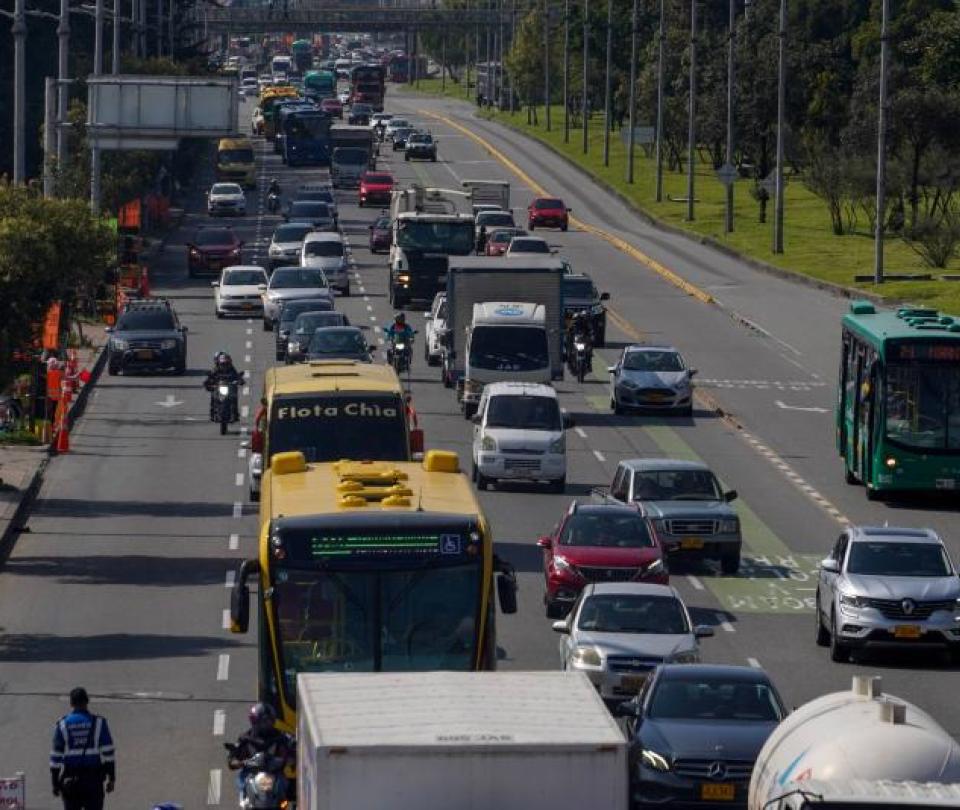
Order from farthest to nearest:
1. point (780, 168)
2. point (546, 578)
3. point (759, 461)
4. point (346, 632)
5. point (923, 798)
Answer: point (780, 168) → point (759, 461) → point (546, 578) → point (346, 632) → point (923, 798)

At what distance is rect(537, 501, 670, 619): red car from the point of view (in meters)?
32.6

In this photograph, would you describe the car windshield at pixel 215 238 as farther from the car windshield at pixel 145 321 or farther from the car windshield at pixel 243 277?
the car windshield at pixel 145 321

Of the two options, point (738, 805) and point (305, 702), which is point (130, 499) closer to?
point (738, 805)

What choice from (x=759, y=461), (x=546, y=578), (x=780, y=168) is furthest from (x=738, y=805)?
(x=780, y=168)

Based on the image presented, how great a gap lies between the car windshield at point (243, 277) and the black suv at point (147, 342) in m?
11.0

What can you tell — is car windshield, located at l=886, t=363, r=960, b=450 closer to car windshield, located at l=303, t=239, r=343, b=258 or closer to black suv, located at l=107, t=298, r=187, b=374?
black suv, located at l=107, t=298, r=187, b=374

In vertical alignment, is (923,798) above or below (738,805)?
above

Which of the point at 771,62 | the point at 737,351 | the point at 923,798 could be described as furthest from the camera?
the point at 771,62

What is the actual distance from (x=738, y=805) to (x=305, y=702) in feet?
23.9

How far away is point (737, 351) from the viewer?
66125 mm

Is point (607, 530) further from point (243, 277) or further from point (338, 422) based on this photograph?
point (243, 277)

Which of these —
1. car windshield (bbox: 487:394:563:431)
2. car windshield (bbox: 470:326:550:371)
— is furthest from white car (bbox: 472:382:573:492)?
car windshield (bbox: 470:326:550:371)

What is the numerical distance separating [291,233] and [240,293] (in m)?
12.5

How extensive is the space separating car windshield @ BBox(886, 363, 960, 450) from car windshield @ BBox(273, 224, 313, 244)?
43.5 m
